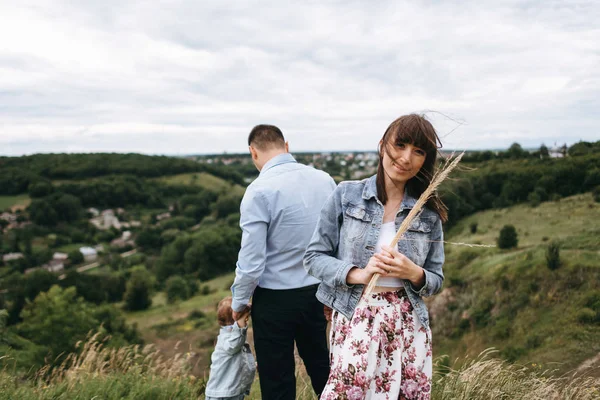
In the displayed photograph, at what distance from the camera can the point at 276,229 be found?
2750mm

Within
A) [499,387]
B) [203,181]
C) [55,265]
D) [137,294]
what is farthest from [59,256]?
[499,387]

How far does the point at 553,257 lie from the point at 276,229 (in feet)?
66.1

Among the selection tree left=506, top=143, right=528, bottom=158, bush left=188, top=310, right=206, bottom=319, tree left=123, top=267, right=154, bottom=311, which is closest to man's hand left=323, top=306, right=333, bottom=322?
tree left=506, top=143, right=528, bottom=158

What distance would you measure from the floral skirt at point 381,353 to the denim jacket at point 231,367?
3.43 ft

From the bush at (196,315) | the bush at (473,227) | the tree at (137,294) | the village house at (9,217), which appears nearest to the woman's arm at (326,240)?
the bush at (473,227)

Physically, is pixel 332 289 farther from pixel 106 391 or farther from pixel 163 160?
pixel 163 160

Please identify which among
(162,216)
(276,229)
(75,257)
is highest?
(276,229)

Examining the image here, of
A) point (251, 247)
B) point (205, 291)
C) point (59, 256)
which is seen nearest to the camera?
point (251, 247)

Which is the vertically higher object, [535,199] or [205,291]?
[535,199]

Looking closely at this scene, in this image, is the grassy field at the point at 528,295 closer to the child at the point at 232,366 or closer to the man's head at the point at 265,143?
the child at the point at 232,366

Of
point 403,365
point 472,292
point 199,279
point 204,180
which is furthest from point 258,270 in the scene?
point 204,180

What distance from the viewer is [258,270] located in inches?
102

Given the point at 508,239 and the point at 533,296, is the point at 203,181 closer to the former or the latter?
the point at 508,239

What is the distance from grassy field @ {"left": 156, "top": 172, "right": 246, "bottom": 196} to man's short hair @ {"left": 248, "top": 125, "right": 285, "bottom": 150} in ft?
333
